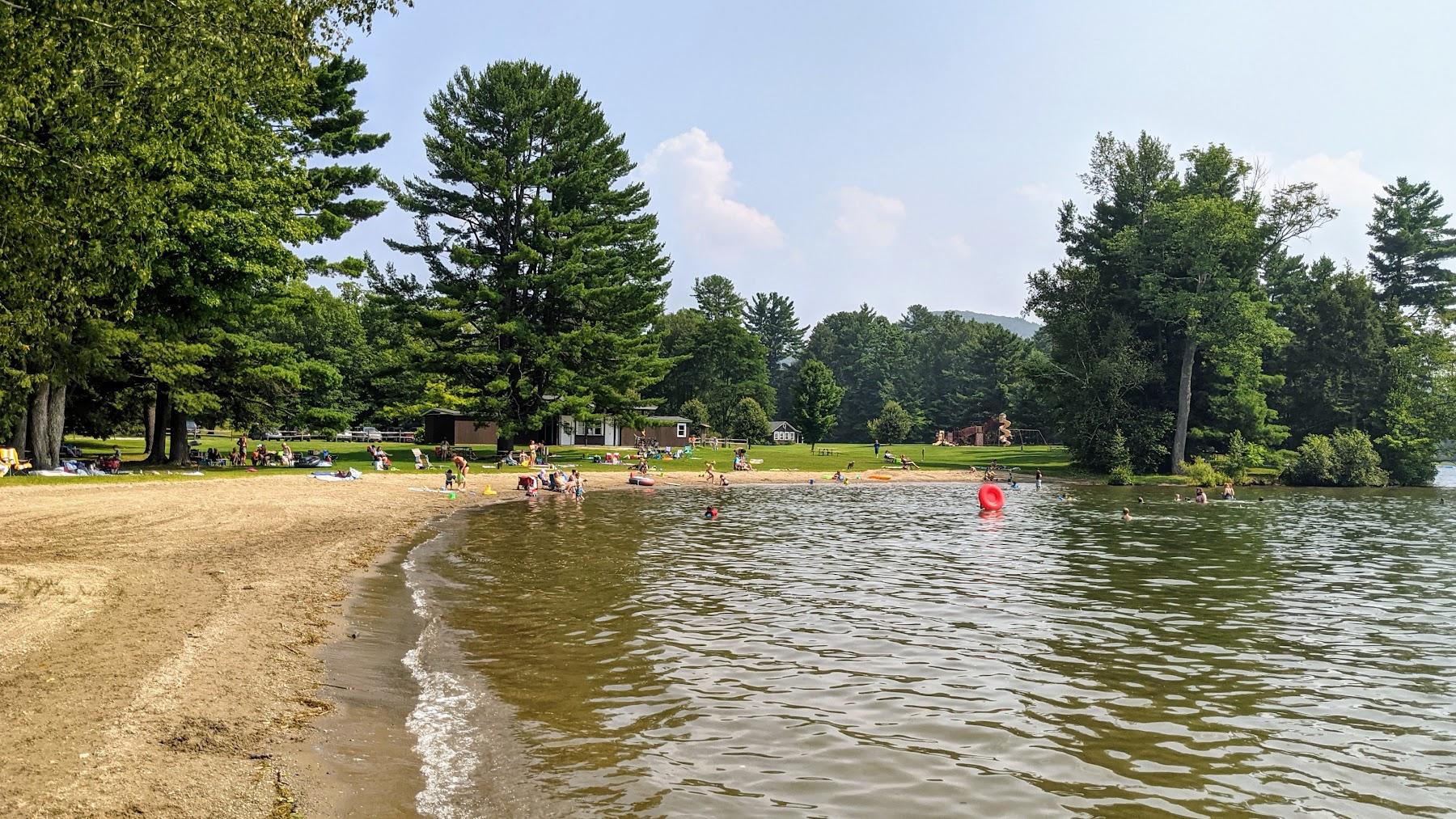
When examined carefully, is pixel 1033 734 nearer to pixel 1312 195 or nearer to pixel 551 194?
pixel 551 194

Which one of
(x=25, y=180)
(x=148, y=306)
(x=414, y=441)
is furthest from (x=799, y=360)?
(x=25, y=180)

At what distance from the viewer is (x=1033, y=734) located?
390 inches

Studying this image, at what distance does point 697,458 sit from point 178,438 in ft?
116

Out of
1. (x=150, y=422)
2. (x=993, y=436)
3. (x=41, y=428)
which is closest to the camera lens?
(x=41, y=428)

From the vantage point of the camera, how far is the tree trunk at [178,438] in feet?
140

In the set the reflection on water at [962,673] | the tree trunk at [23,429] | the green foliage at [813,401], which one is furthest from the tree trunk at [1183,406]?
the tree trunk at [23,429]

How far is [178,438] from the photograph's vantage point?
43.0 metres

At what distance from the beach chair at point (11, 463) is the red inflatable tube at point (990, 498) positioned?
3761 centimetres

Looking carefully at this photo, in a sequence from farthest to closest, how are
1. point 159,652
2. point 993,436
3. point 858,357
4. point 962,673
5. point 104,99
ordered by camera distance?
1. point 858,357
2. point 993,436
3. point 104,99
4. point 962,673
5. point 159,652

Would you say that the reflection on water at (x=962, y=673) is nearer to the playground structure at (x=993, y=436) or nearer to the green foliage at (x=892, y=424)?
the green foliage at (x=892, y=424)

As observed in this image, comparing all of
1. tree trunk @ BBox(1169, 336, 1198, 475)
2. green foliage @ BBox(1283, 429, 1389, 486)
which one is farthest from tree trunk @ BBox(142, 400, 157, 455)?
green foliage @ BBox(1283, 429, 1389, 486)

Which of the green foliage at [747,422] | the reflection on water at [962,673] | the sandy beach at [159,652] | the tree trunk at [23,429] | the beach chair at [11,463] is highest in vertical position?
the green foliage at [747,422]

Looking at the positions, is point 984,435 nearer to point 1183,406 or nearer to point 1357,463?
point 1183,406

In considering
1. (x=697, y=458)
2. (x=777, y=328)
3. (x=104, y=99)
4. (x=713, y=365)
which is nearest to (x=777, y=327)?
(x=777, y=328)
